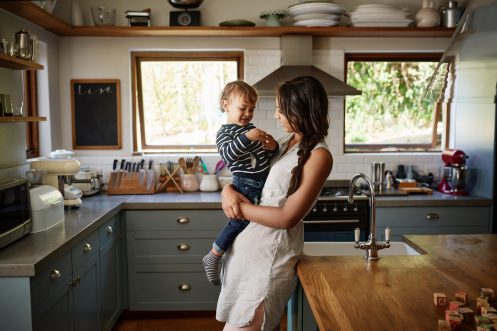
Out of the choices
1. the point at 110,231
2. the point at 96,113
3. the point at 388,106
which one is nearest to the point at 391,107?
the point at 388,106

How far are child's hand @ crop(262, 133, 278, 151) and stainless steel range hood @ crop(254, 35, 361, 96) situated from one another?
1881 millimetres

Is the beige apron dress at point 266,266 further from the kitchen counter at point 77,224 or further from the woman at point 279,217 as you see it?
the kitchen counter at point 77,224

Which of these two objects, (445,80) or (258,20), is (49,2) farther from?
(445,80)

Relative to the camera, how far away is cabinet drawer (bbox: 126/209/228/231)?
3.85 m

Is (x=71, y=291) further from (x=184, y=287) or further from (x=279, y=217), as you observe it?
(x=279, y=217)

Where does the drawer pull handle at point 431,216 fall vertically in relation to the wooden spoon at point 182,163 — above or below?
below

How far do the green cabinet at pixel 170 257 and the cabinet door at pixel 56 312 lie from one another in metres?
1.13

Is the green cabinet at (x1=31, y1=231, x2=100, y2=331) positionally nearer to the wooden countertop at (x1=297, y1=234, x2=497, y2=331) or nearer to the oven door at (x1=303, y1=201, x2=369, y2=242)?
the wooden countertop at (x1=297, y1=234, x2=497, y2=331)

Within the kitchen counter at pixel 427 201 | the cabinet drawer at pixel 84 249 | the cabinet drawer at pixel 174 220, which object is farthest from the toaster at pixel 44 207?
the kitchen counter at pixel 427 201

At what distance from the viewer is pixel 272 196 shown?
6.72ft

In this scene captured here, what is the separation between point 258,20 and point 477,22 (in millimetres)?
2767

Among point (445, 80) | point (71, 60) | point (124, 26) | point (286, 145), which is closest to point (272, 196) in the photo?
point (286, 145)

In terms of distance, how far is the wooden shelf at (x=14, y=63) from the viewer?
2852mm

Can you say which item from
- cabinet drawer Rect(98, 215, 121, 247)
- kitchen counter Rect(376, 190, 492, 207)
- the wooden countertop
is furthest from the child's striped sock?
kitchen counter Rect(376, 190, 492, 207)
